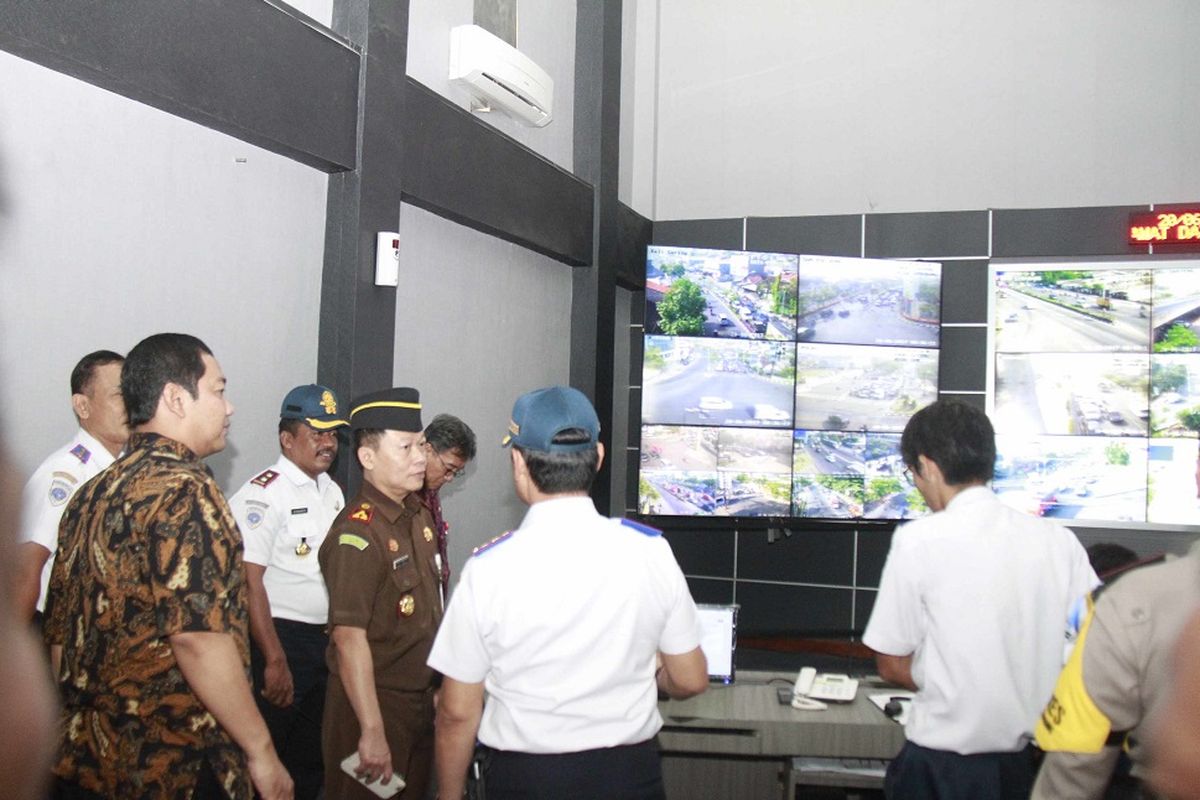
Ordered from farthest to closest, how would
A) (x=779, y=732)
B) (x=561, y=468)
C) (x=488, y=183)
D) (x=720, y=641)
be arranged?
(x=488, y=183)
(x=720, y=641)
(x=779, y=732)
(x=561, y=468)

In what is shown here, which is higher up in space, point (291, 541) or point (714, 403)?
point (714, 403)

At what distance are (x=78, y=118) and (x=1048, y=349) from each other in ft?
17.7

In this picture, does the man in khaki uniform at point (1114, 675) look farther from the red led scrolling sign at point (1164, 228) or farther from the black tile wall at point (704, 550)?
the red led scrolling sign at point (1164, 228)

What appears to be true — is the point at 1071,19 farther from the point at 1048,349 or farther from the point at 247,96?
the point at 247,96

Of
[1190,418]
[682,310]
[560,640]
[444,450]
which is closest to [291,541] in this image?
[444,450]

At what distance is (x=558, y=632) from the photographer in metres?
1.85

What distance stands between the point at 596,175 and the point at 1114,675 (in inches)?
189

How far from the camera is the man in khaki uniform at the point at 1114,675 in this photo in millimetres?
1464

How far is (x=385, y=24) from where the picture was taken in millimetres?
3723

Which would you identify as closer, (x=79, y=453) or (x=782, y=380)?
(x=79, y=453)

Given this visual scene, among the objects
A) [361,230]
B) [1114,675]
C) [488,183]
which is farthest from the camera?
[488,183]

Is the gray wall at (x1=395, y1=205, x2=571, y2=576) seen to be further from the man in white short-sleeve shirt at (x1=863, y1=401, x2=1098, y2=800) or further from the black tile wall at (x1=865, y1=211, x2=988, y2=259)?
the man in white short-sleeve shirt at (x1=863, y1=401, x2=1098, y2=800)

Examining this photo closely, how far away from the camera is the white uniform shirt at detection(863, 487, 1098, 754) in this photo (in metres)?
2.12

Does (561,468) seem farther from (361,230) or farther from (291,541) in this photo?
(361,230)
